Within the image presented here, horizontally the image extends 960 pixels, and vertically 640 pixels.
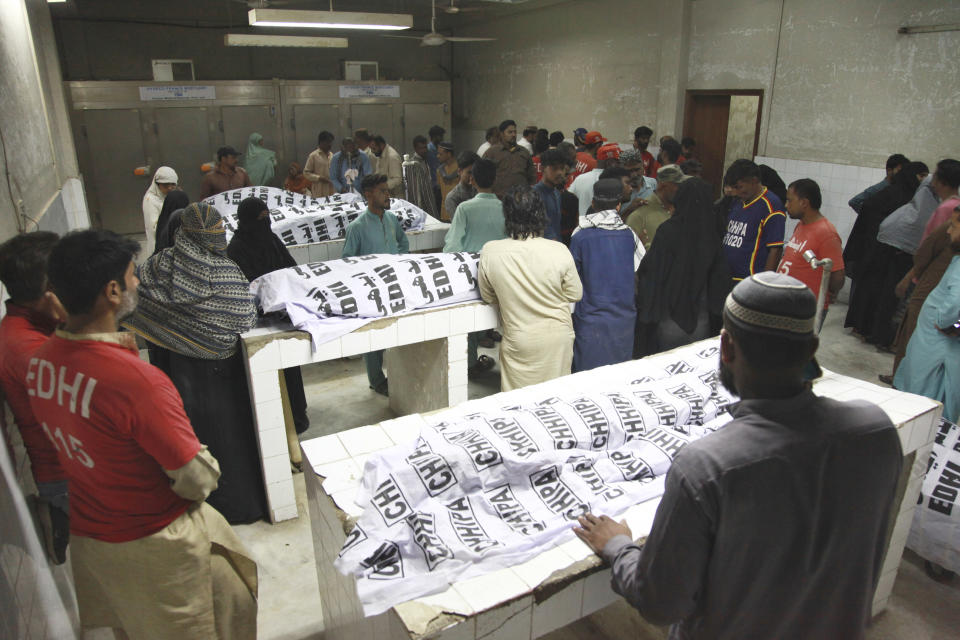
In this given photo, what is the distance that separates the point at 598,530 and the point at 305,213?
4.85 m

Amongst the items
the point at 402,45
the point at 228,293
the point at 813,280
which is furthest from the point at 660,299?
the point at 402,45

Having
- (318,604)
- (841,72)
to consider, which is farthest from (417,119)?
(318,604)

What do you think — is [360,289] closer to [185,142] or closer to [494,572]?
[494,572]

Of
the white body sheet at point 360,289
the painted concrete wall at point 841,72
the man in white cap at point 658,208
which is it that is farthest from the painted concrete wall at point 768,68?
the white body sheet at point 360,289

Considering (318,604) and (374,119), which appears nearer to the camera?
(318,604)

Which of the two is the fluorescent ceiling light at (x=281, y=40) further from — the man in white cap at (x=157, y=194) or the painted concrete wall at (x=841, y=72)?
the painted concrete wall at (x=841, y=72)

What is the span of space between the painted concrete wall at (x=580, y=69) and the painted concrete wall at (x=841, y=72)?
1.77 ft

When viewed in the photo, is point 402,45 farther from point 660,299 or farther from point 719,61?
point 660,299

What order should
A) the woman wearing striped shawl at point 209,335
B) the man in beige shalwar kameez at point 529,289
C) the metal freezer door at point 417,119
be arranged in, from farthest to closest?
the metal freezer door at point 417,119
the man in beige shalwar kameez at point 529,289
the woman wearing striped shawl at point 209,335

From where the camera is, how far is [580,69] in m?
9.98

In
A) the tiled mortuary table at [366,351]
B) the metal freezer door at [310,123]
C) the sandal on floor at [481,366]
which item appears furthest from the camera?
the metal freezer door at [310,123]

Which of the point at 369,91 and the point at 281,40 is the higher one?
the point at 281,40

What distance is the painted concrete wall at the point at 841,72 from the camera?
5797 millimetres

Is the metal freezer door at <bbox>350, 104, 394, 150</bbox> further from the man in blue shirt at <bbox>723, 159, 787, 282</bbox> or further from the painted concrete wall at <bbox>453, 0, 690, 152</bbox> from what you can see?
the man in blue shirt at <bbox>723, 159, 787, 282</bbox>
